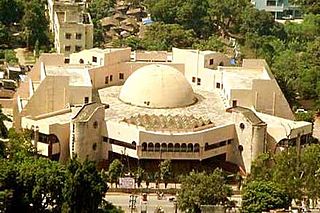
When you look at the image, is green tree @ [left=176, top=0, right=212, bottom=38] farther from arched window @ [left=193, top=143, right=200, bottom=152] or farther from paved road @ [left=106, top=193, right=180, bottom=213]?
paved road @ [left=106, top=193, right=180, bottom=213]

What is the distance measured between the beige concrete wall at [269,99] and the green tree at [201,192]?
375 inches

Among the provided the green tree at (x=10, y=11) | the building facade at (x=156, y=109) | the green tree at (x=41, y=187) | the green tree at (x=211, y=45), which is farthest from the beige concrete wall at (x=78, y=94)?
the green tree at (x=10, y=11)

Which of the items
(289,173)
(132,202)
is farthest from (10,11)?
(289,173)

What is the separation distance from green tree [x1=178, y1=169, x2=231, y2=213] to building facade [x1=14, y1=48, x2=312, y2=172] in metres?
4.95

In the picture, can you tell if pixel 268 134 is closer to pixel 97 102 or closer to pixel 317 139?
pixel 317 139

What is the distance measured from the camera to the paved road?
37.7 meters

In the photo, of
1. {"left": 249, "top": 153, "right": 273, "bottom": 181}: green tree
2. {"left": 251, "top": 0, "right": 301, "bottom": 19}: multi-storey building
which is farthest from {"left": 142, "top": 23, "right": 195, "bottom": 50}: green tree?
{"left": 249, "top": 153, "right": 273, "bottom": 181}: green tree

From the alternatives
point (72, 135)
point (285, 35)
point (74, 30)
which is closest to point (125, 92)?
point (72, 135)

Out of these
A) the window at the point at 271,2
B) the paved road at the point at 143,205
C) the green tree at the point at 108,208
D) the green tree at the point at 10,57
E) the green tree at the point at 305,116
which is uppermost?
the window at the point at 271,2

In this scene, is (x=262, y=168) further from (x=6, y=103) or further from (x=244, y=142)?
(x=6, y=103)

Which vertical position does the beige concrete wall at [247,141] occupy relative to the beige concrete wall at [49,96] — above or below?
below

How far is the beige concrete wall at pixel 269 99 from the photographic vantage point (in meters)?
45.3

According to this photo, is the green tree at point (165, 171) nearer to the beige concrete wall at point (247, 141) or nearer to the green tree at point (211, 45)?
the beige concrete wall at point (247, 141)

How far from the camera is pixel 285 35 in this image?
2736 inches
